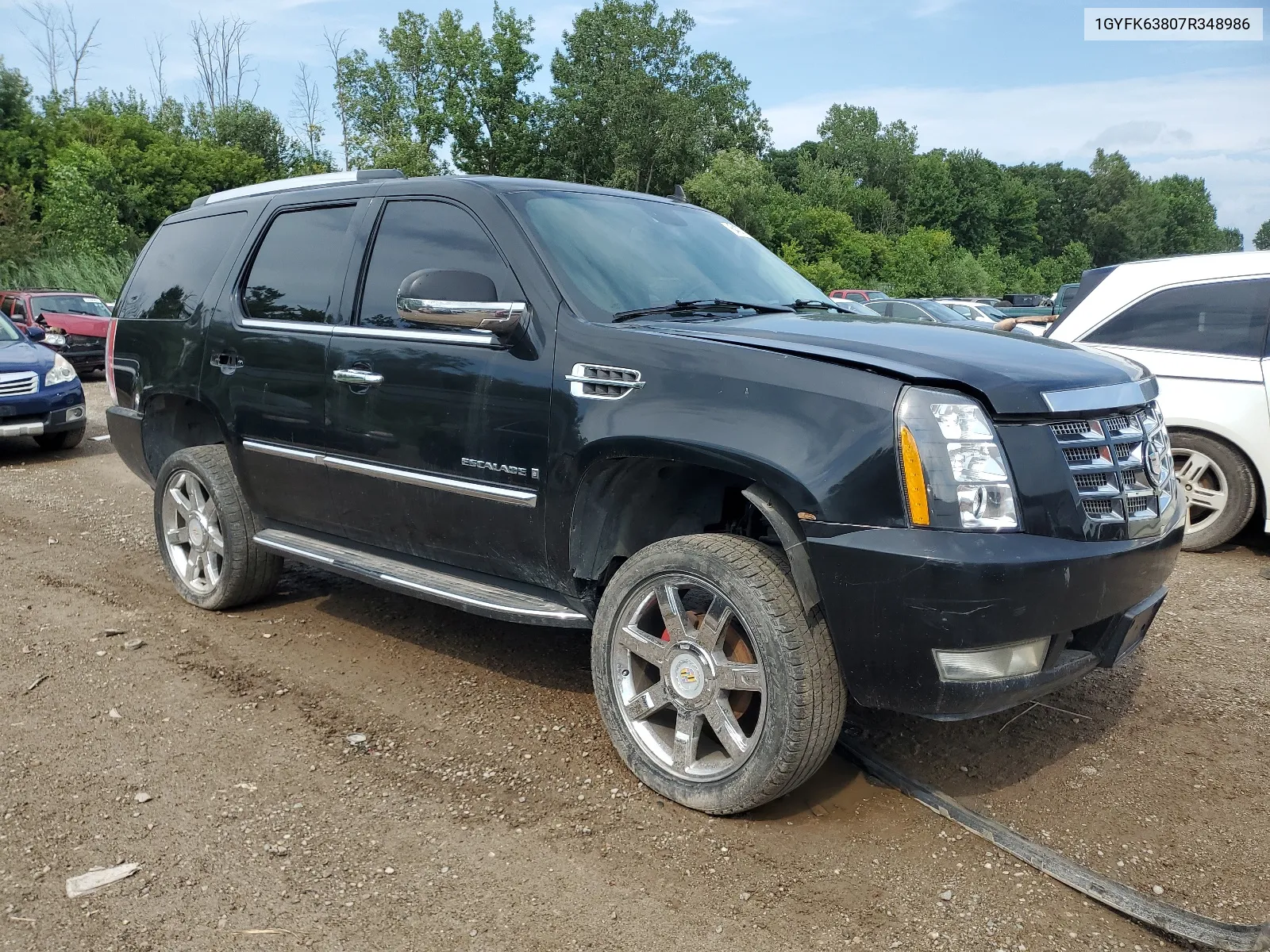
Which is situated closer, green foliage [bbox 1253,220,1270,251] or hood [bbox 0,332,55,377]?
hood [bbox 0,332,55,377]

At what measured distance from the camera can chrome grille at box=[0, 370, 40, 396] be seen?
10.2 metres

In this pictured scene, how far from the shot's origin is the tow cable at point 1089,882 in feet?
8.62

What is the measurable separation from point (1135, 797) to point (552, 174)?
57.5 metres

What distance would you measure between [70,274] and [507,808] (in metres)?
31.9

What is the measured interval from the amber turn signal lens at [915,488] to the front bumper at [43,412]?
32.4 ft

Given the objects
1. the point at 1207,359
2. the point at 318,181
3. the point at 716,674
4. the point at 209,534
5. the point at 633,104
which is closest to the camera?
the point at 716,674

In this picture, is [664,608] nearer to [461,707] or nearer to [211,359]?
[461,707]

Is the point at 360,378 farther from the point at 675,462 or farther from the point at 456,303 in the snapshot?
the point at 675,462

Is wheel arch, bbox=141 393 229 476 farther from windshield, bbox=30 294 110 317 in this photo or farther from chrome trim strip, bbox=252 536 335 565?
windshield, bbox=30 294 110 317

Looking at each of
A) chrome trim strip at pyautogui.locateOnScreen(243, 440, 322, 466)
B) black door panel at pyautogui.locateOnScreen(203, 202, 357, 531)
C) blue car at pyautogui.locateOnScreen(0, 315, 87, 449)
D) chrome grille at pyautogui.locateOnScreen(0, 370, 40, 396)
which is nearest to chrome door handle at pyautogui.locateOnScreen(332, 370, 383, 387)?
black door panel at pyautogui.locateOnScreen(203, 202, 357, 531)

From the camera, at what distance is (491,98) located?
57750mm

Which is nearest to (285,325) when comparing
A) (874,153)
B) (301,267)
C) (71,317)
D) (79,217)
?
(301,267)

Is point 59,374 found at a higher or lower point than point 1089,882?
higher

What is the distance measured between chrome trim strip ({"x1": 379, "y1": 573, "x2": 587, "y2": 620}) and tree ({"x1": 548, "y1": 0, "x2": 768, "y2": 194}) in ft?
174
